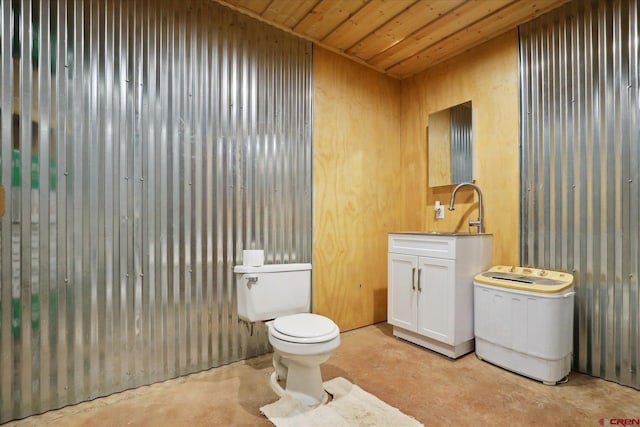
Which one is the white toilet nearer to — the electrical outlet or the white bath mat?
the white bath mat

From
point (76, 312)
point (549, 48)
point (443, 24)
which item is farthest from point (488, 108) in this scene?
point (76, 312)

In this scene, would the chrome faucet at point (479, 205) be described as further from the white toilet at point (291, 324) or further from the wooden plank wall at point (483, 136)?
the white toilet at point (291, 324)

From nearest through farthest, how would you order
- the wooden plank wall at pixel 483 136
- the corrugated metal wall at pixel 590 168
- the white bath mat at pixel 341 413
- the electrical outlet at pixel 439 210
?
the white bath mat at pixel 341 413, the corrugated metal wall at pixel 590 168, the wooden plank wall at pixel 483 136, the electrical outlet at pixel 439 210

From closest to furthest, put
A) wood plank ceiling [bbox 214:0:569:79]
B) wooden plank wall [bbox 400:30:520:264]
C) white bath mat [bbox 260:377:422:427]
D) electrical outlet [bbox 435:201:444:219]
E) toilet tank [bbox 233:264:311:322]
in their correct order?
white bath mat [bbox 260:377:422:427] < toilet tank [bbox 233:264:311:322] < wood plank ceiling [bbox 214:0:569:79] < wooden plank wall [bbox 400:30:520:264] < electrical outlet [bbox 435:201:444:219]

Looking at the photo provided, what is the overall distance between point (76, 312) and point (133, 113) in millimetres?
1168

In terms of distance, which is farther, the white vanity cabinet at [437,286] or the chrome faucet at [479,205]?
the chrome faucet at [479,205]

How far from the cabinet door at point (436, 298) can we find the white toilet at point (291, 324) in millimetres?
928

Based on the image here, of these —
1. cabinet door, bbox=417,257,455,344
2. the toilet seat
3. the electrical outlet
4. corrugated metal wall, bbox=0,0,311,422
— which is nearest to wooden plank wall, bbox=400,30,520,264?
the electrical outlet

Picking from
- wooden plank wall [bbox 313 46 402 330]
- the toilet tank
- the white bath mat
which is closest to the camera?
the white bath mat

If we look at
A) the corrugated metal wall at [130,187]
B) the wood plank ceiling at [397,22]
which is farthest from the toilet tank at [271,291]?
the wood plank ceiling at [397,22]

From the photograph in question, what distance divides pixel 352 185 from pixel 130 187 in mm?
→ 1798

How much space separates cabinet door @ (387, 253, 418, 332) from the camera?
2.55 metres

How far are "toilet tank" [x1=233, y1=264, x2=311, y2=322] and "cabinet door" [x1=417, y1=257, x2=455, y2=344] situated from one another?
3.05ft

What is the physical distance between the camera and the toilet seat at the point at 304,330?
5.32ft
